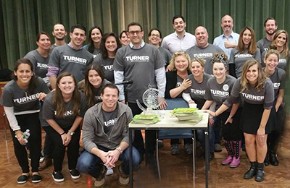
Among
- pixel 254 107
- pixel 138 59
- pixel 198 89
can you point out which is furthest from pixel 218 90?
pixel 138 59

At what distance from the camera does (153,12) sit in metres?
5.61

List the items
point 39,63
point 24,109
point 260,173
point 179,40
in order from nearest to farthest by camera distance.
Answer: point 260,173 < point 24,109 < point 39,63 < point 179,40

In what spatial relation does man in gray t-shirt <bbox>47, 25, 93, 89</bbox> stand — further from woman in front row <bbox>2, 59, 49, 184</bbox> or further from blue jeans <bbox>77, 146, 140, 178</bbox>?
blue jeans <bbox>77, 146, 140, 178</bbox>

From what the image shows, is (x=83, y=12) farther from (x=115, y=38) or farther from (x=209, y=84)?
(x=209, y=84)

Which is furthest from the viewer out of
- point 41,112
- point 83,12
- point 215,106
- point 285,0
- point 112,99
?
point 83,12

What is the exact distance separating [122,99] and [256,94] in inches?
49.2

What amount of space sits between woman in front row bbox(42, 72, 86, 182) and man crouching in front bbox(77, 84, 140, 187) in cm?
30

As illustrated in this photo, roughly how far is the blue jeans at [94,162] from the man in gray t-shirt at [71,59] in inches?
40.4

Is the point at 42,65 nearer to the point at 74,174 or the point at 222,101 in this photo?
the point at 74,174

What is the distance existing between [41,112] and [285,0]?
416 cm

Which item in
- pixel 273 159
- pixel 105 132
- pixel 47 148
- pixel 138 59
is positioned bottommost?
pixel 273 159

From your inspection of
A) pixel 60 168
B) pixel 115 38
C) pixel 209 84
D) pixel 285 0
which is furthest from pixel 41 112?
pixel 285 0

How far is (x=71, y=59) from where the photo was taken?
3.48 meters

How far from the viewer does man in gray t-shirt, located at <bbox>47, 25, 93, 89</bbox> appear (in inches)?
137
